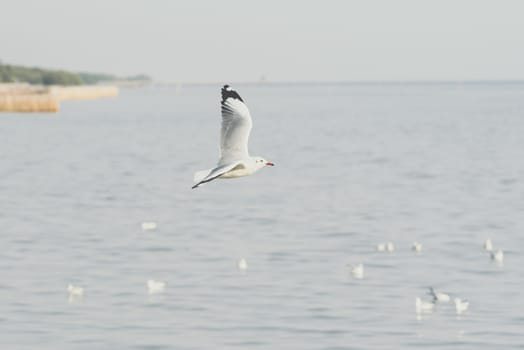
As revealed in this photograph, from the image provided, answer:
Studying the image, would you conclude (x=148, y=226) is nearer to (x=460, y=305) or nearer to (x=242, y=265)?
(x=242, y=265)

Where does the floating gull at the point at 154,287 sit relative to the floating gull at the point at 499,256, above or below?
below

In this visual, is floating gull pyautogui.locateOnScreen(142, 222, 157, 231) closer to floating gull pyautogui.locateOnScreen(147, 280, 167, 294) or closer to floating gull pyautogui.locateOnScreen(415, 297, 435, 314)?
floating gull pyautogui.locateOnScreen(147, 280, 167, 294)

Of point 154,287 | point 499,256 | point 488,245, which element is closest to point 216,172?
point 154,287

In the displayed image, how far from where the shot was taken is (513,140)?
311 feet

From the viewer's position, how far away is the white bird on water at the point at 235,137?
54.4ft

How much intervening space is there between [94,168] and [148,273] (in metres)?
37.5

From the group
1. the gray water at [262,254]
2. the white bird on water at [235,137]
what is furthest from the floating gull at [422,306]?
the white bird on water at [235,137]

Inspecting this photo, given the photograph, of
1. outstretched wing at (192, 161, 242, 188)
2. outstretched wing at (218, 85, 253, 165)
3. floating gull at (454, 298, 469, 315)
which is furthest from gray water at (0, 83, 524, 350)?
outstretched wing at (192, 161, 242, 188)

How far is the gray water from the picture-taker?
899 inches

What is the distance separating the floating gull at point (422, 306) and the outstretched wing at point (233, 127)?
8.16 meters

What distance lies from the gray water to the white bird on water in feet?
17.4

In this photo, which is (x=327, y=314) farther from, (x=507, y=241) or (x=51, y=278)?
(x=507, y=241)

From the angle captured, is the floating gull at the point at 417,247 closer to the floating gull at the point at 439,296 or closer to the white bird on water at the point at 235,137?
the floating gull at the point at 439,296

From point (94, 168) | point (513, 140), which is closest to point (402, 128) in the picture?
point (513, 140)
